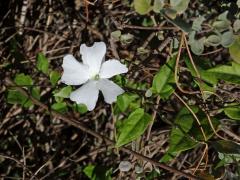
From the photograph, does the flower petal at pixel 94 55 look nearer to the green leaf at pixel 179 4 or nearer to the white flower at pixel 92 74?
the white flower at pixel 92 74

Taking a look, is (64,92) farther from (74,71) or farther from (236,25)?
(236,25)

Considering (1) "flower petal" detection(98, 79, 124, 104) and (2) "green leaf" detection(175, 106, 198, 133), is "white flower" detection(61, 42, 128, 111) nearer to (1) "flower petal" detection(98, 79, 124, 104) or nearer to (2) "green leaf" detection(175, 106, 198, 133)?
(1) "flower petal" detection(98, 79, 124, 104)

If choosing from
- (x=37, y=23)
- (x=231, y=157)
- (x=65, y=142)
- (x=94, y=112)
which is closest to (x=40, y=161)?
(x=65, y=142)

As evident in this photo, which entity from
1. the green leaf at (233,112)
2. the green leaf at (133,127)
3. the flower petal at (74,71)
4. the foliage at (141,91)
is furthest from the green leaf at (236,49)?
the flower petal at (74,71)

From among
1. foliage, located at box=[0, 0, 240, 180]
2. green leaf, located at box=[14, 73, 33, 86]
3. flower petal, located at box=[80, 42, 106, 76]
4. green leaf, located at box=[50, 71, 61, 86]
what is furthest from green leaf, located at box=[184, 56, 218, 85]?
green leaf, located at box=[14, 73, 33, 86]

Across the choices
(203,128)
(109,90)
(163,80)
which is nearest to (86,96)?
(109,90)

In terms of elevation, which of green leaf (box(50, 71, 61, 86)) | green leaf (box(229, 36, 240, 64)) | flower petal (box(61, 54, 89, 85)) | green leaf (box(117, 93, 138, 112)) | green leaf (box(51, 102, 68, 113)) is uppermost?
green leaf (box(229, 36, 240, 64))

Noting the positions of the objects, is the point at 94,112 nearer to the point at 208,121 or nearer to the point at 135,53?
the point at 135,53
